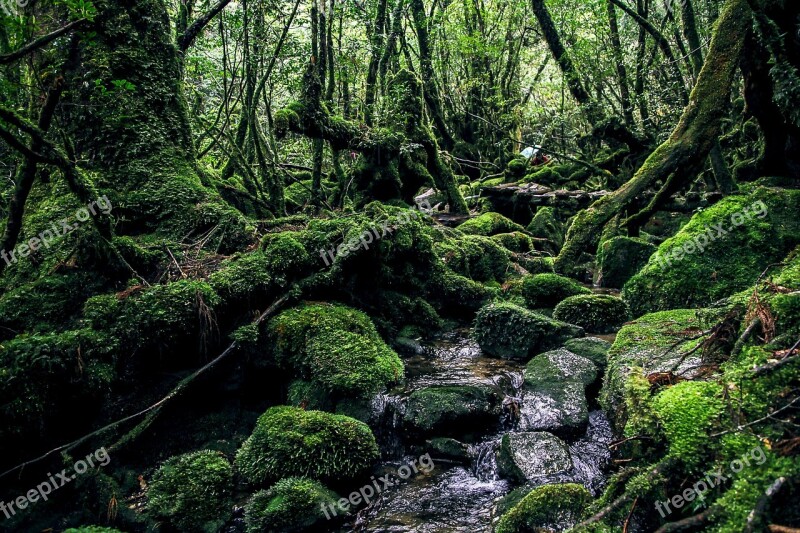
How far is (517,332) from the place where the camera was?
22.8ft

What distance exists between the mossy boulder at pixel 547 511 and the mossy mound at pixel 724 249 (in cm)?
389

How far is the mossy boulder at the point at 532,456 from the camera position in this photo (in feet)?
13.8

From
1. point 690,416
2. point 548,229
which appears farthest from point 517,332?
point 548,229

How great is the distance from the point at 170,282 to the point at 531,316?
508 cm

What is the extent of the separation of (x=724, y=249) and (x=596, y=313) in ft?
6.44

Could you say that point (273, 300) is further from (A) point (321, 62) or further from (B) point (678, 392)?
(A) point (321, 62)

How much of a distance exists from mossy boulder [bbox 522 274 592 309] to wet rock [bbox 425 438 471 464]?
4745 mm

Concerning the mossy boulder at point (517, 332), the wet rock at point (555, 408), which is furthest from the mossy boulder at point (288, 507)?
the mossy boulder at point (517, 332)

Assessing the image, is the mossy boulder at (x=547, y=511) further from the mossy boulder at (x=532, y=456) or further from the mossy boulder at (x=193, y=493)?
the mossy boulder at (x=193, y=493)

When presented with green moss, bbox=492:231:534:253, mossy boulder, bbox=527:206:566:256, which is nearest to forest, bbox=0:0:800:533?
green moss, bbox=492:231:534:253

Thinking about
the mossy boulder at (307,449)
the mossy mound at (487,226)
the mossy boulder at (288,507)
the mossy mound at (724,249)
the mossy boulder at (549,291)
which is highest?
the mossy mound at (487,226)

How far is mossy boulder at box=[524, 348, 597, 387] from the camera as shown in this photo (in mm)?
5520

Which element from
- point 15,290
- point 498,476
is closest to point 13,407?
point 15,290

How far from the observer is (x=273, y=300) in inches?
244
